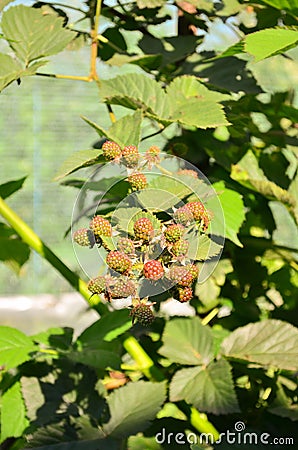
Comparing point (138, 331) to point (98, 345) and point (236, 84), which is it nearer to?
point (98, 345)

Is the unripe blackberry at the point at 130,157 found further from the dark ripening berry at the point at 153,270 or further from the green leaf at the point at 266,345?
the green leaf at the point at 266,345

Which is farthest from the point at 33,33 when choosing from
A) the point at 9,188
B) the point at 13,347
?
the point at 13,347

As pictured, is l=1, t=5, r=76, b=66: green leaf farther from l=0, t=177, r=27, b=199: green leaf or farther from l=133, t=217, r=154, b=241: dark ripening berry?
l=133, t=217, r=154, b=241: dark ripening berry

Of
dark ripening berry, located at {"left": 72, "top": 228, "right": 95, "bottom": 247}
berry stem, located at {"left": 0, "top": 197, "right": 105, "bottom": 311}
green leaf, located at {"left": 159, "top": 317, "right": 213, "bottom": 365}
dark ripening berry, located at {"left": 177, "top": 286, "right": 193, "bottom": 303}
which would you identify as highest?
dark ripening berry, located at {"left": 72, "top": 228, "right": 95, "bottom": 247}

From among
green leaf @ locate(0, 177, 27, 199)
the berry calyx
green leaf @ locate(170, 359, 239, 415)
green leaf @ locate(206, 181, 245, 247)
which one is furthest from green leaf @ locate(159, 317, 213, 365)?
the berry calyx

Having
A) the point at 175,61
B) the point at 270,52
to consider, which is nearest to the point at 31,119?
the point at 175,61

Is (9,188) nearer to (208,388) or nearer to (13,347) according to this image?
(13,347)
